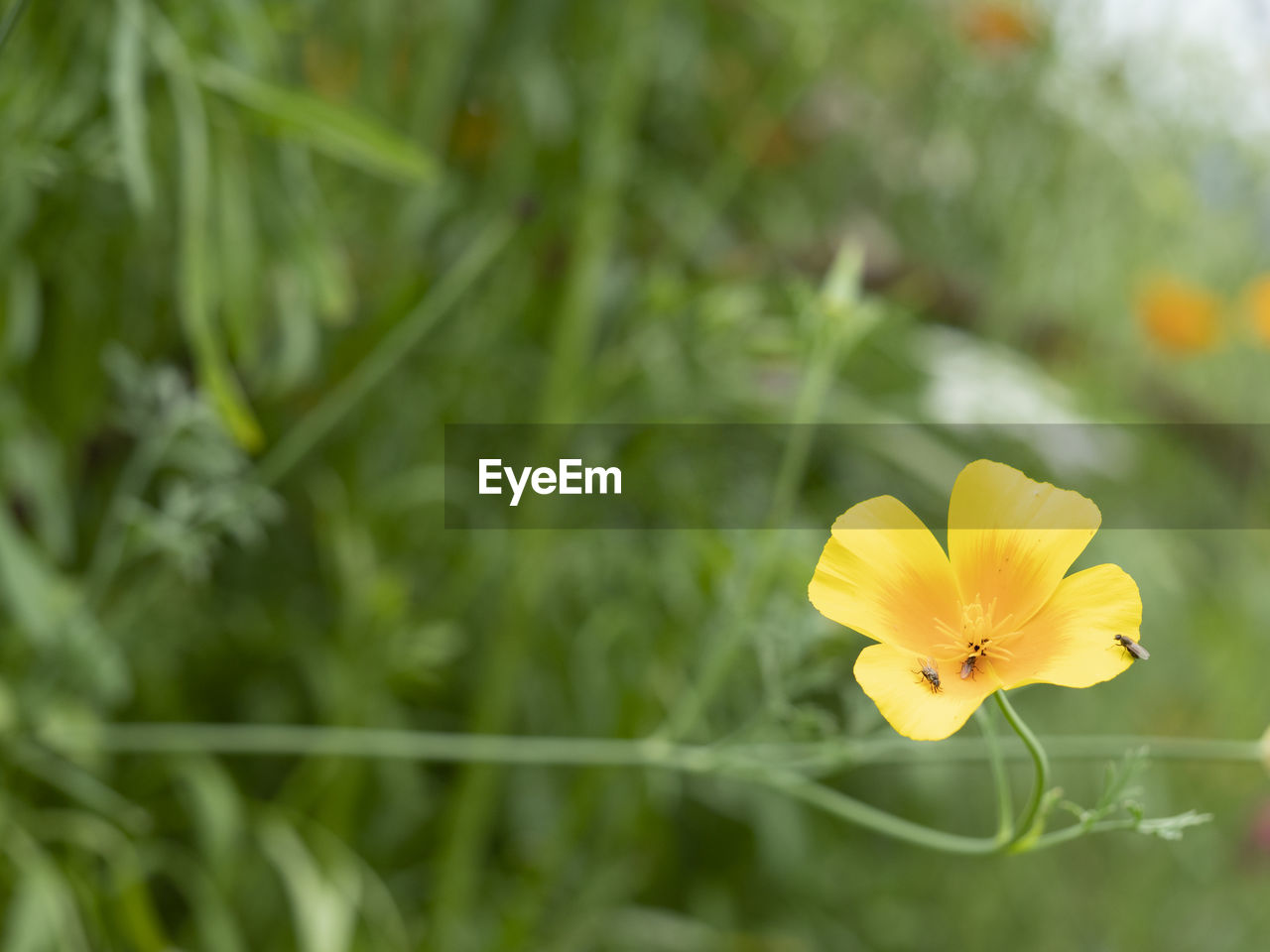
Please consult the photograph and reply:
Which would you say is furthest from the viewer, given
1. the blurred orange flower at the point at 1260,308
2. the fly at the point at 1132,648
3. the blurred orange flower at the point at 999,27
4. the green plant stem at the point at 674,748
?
the blurred orange flower at the point at 1260,308

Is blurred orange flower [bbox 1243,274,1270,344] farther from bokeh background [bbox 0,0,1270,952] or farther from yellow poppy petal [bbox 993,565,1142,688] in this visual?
yellow poppy petal [bbox 993,565,1142,688]

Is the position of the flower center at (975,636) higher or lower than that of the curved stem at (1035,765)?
higher

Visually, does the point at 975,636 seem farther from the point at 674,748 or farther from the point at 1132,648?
the point at 674,748

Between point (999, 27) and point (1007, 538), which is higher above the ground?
point (999, 27)

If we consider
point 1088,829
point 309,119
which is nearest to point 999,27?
point 309,119

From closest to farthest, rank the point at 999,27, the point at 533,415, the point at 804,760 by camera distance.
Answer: the point at 804,760 → the point at 533,415 → the point at 999,27

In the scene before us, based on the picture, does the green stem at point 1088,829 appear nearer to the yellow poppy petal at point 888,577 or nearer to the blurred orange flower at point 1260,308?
the yellow poppy petal at point 888,577

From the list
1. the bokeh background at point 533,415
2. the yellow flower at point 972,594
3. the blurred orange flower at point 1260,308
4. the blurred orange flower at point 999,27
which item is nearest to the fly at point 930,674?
the yellow flower at point 972,594
